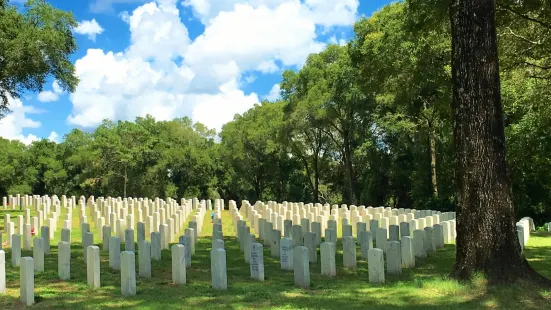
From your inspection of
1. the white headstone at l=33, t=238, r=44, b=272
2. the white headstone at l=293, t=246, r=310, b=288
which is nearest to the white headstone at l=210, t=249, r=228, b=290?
the white headstone at l=293, t=246, r=310, b=288

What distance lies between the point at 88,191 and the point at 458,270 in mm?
43833

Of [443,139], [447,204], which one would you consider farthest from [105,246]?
[443,139]

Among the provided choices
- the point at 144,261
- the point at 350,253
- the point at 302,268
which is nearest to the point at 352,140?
the point at 350,253

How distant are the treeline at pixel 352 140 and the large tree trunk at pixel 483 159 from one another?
155 inches

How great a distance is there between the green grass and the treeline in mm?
5521

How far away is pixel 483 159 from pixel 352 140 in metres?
26.3

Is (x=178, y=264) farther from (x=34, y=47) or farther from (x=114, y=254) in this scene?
(x=34, y=47)

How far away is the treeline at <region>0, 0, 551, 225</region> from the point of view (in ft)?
44.9

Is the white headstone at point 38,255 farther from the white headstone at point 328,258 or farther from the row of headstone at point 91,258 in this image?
the white headstone at point 328,258

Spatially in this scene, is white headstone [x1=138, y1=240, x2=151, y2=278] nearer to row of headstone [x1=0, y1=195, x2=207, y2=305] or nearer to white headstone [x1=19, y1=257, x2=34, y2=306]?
row of headstone [x1=0, y1=195, x2=207, y2=305]

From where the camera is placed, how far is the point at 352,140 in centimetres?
3262

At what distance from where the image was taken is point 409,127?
2588cm

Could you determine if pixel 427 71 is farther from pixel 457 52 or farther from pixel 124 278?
pixel 124 278

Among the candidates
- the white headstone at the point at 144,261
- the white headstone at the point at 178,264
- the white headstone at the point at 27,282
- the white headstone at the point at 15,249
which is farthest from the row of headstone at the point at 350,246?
the white headstone at the point at 15,249
